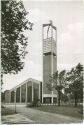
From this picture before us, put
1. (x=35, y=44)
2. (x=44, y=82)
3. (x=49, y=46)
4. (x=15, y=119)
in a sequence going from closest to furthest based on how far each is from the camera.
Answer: (x=15, y=119) → (x=35, y=44) → (x=49, y=46) → (x=44, y=82)

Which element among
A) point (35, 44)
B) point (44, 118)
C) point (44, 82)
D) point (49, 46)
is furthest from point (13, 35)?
point (44, 118)

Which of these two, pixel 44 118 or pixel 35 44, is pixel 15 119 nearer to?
pixel 44 118

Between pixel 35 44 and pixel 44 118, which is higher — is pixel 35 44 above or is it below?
above

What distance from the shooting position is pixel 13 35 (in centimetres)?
1093

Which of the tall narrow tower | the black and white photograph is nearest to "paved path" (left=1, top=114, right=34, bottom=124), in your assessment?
the black and white photograph

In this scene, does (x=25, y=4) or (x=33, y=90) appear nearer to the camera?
(x=25, y=4)

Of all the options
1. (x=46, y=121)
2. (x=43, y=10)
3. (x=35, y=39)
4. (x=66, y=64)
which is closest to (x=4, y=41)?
(x=35, y=39)

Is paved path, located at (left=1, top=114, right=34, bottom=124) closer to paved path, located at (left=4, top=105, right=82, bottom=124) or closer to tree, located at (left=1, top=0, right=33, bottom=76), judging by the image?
paved path, located at (left=4, top=105, right=82, bottom=124)

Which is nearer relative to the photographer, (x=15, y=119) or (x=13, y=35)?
(x=15, y=119)

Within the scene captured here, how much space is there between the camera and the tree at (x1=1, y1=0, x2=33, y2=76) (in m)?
10.4

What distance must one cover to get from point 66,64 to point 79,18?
6.66 ft

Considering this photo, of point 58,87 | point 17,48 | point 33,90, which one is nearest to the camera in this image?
point 17,48

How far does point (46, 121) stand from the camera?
418 inches

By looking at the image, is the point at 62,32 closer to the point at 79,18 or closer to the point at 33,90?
the point at 79,18
